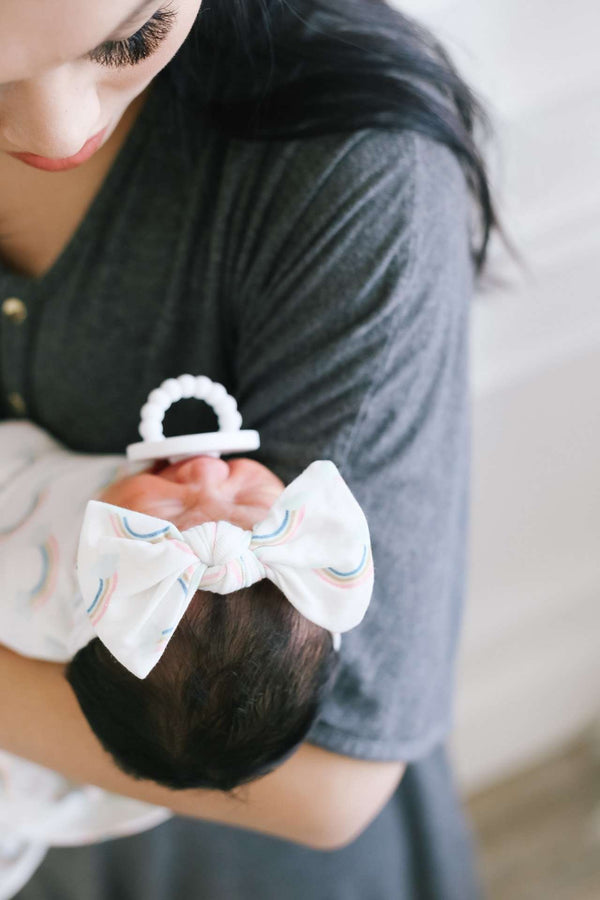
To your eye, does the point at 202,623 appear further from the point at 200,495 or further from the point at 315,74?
the point at 315,74

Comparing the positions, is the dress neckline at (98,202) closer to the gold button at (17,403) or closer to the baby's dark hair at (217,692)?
the gold button at (17,403)

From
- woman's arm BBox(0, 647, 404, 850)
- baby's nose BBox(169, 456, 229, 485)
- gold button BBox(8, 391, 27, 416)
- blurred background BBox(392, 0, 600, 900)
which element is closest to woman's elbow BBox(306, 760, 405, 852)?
woman's arm BBox(0, 647, 404, 850)

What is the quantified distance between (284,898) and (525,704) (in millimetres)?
966

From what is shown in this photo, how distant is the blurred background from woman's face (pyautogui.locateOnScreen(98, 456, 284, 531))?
58 centimetres

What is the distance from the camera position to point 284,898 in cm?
124

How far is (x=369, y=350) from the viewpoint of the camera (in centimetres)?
81

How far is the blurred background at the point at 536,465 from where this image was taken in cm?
120

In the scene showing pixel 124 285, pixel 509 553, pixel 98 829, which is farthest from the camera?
pixel 509 553

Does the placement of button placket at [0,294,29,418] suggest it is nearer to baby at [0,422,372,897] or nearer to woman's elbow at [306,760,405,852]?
baby at [0,422,372,897]

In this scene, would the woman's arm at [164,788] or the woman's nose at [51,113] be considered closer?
the woman's nose at [51,113]

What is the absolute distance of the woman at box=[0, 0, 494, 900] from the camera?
2.64 feet

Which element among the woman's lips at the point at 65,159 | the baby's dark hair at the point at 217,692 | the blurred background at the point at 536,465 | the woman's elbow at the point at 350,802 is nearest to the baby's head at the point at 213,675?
the baby's dark hair at the point at 217,692

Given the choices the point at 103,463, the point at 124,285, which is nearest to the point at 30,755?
the point at 103,463

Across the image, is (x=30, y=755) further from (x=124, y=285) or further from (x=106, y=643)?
(x=124, y=285)
